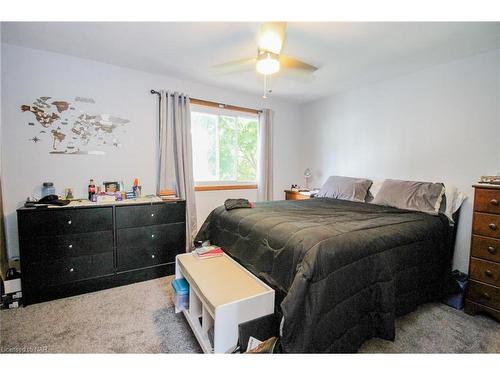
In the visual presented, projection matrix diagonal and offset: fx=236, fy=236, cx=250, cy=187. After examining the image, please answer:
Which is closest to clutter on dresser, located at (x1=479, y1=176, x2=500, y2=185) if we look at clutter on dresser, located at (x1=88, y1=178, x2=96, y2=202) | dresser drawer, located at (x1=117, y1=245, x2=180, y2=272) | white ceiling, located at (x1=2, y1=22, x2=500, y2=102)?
white ceiling, located at (x1=2, y1=22, x2=500, y2=102)

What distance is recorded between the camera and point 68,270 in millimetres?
2133

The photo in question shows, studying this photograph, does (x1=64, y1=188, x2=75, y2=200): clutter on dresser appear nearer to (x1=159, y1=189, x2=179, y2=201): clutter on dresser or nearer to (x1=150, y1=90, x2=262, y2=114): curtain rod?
(x1=159, y1=189, x2=179, y2=201): clutter on dresser

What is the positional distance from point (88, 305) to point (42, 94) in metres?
2.10

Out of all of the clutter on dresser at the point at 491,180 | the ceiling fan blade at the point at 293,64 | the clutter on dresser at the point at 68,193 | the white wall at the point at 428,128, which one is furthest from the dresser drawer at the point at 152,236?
the clutter on dresser at the point at 491,180

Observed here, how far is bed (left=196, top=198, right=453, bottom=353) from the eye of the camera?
4.07ft

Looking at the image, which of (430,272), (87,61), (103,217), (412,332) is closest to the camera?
(412,332)

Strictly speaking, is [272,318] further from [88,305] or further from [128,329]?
[88,305]

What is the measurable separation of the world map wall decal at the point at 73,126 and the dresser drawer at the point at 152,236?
103 cm

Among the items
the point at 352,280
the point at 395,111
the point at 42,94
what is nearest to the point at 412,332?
the point at 352,280

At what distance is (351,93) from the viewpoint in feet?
11.3

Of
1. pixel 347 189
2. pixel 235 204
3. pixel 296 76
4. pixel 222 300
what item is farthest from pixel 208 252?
pixel 296 76

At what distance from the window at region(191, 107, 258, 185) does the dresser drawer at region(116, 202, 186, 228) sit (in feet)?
2.79

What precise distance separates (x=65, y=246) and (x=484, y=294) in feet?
11.5

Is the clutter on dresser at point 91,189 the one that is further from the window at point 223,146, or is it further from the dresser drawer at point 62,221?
the window at point 223,146
